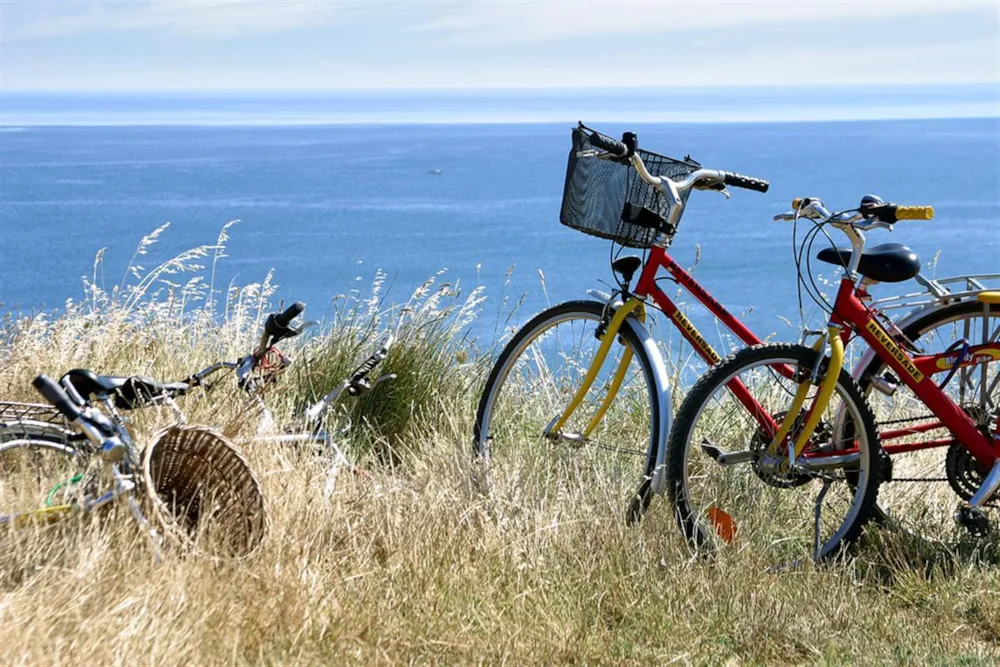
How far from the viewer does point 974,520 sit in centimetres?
428

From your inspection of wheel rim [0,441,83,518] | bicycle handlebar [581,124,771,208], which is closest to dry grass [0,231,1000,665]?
wheel rim [0,441,83,518]

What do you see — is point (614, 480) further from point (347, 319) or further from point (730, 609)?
point (347, 319)

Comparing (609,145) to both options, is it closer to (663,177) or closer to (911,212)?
(663,177)

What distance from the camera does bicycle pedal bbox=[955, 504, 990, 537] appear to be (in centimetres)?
427

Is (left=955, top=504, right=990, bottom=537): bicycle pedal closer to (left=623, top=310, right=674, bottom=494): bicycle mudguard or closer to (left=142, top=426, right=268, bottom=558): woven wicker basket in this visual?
(left=623, top=310, right=674, bottom=494): bicycle mudguard

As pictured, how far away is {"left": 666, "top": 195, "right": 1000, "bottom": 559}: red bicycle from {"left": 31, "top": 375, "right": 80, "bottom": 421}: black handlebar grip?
1.85 m

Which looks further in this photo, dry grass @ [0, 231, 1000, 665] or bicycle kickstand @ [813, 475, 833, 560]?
bicycle kickstand @ [813, 475, 833, 560]

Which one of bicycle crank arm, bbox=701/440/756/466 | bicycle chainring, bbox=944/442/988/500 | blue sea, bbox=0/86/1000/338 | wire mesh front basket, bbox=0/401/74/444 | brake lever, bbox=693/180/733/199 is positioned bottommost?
blue sea, bbox=0/86/1000/338

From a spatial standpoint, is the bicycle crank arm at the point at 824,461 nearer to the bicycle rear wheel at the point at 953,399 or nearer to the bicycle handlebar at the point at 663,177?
the bicycle rear wheel at the point at 953,399

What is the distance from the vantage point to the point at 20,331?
6.60 m

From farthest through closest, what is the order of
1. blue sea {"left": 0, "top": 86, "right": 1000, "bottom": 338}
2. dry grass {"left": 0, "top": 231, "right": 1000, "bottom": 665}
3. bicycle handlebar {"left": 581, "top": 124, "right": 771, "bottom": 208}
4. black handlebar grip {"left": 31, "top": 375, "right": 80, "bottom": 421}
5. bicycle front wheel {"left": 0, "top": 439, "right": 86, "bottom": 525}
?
blue sea {"left": 0, "top": 86, "right": 1000, "bottom": 338} < bicycle handlebar {"left": 581, "top": 124, "right": 771, "bottom": 208} < bicycle front wheel {"left": 0, "top": 439, "right": 86, "bottom": 525} < black handlebar grip {"left": 31, "top": 375, "right": 80, "bottom": 421} < dry grass {"left": 0, "top": 231, "right": 1000, "bottom": 665}

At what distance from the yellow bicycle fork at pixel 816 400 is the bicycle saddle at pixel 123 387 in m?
2.03

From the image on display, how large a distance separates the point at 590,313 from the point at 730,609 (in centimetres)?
129

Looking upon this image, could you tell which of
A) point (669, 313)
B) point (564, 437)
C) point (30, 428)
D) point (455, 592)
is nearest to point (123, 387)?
point (30, 428)
